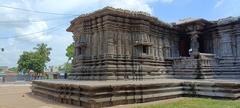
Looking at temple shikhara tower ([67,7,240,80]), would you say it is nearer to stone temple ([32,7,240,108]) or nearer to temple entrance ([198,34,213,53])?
stone temple ([32,7,240,108])

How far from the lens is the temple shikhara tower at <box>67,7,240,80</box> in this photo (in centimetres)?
1373

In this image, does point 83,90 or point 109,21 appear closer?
point 83,90

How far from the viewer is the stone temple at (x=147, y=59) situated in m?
10.1

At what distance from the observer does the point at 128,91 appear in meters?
9.35

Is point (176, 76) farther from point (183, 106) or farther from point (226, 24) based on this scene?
point (183, 106)

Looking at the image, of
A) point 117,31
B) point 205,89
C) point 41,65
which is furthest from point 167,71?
point 41,65

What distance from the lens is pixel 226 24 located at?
16.8m

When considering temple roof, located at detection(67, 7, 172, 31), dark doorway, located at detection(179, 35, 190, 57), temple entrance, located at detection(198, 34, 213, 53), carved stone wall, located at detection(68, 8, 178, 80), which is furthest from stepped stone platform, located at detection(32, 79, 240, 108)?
dark doorway, located at detection(179, 35, 190, 57)

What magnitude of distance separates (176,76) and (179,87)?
497 cm

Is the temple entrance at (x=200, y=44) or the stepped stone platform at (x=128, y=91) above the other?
the temple entrance at (x=200, y=44)

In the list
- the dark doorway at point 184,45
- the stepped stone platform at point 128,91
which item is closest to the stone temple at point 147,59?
the stepped stone platform at point 128,91

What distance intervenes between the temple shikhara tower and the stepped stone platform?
309cm

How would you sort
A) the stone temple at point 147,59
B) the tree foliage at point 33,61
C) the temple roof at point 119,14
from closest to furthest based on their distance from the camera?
the stone temple at point 147,59 → the temple roof at point 119,14 → the tree foliage at point 33,61

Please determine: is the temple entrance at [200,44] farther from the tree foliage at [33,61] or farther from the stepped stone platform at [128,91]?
the tree foliage at [33,61]
